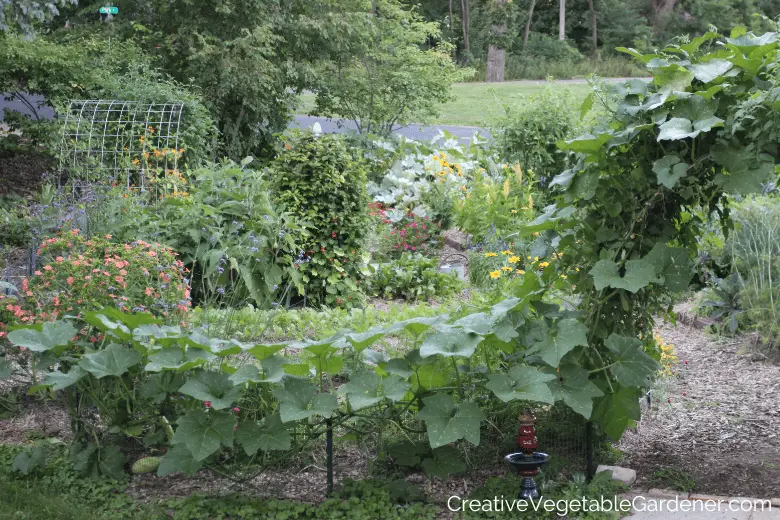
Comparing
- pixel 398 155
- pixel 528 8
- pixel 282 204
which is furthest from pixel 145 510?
pixel 528 8

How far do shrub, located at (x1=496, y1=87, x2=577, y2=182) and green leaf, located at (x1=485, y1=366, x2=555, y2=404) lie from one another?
570 centimetres

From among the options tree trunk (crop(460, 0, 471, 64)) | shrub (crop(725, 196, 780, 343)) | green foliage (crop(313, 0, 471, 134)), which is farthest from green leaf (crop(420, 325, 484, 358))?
tree trunk (crop(460, 0, 471, 64))

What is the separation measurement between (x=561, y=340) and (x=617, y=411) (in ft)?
1.40

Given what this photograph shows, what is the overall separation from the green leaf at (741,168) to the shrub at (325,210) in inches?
135

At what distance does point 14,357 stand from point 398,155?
6377 millimetres

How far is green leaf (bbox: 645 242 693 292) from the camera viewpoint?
10.3ft

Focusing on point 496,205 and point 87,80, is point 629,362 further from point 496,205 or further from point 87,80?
point 87,80

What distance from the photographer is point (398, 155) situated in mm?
9836

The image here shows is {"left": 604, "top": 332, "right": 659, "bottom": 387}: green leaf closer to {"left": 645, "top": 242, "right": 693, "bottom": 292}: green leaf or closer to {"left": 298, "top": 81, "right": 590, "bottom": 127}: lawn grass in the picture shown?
{"left": 645, "top": 242, "right": 693, "bottom": 292}: green leaf

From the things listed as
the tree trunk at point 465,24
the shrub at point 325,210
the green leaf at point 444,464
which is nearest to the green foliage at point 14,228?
the shrub at point 325,210

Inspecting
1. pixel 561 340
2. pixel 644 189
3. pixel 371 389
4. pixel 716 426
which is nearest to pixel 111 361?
pixel 371 389

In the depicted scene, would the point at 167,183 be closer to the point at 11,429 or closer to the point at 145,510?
the point at 11,429

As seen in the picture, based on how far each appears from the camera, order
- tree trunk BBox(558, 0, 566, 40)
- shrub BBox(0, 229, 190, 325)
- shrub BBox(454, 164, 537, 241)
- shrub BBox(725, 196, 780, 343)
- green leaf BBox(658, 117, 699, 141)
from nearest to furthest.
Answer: green leaf BBox(658, 117, 699, 141) < shrub BBox(0, 229, 190, 325) < shrub BBox(725, 196, 780, 343) < shrub BBox(454, 164, 537, 241) < tree trunk BBox(558, 0, 566, 40)

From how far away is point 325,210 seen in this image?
20.1 ft
